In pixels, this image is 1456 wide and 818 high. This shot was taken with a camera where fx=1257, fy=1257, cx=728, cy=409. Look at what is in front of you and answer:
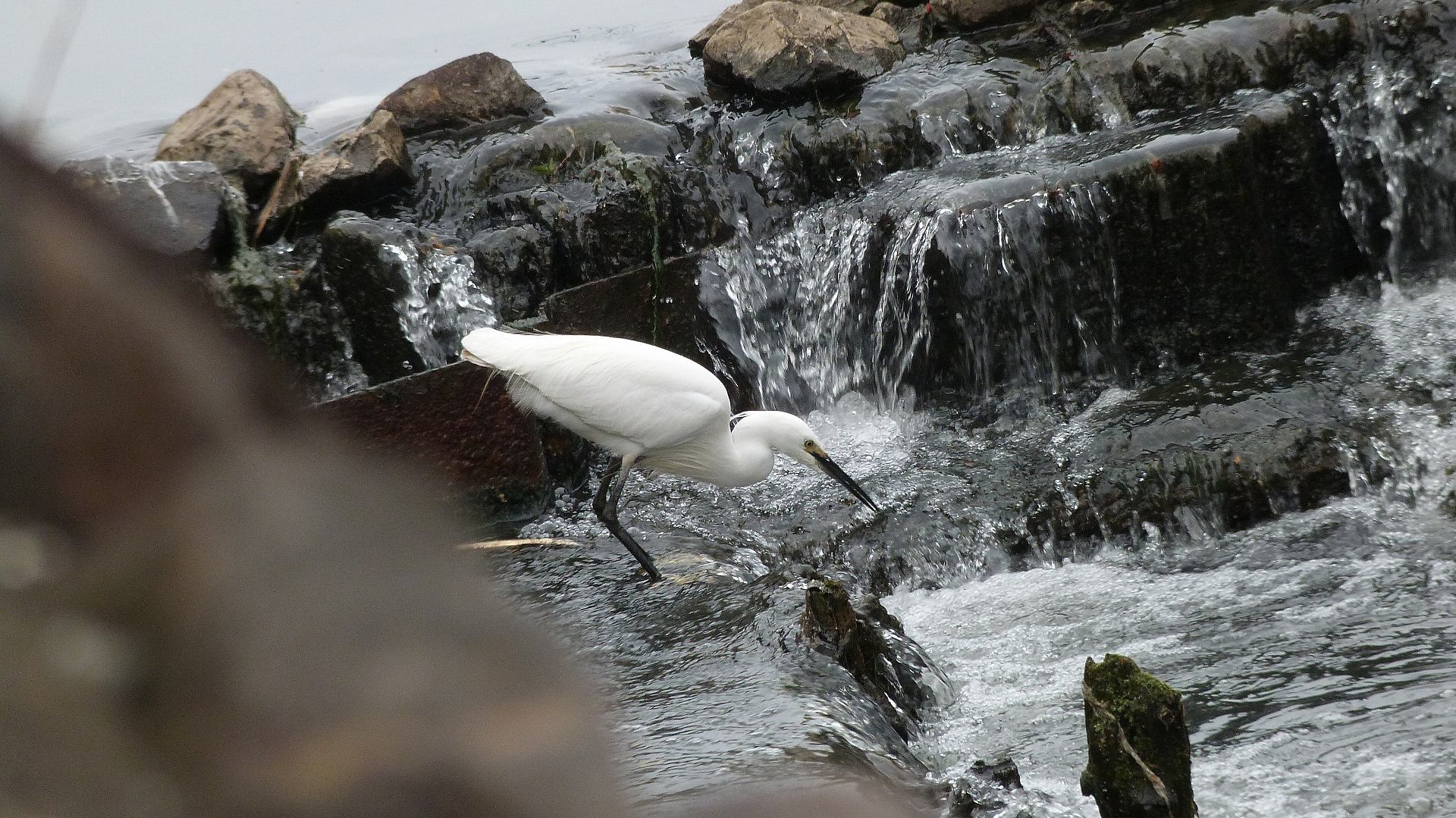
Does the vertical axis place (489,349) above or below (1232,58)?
below

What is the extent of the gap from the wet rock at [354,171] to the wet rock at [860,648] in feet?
16.3

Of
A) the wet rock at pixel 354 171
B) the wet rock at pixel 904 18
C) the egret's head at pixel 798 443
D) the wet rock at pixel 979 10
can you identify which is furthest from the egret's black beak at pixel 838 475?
the wet rock at pixel 979 10

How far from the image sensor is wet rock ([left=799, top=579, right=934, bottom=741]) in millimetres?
3938

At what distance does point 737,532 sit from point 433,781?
231 inches

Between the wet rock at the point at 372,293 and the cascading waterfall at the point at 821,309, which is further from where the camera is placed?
the cascading waterfall at the point at 821,309

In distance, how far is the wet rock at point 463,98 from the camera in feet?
29.5

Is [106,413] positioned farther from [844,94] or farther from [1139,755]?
[844,94]

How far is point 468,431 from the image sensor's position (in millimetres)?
6359

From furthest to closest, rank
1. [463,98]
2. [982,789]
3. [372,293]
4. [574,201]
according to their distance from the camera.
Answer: [463,98], [574,201], [372,293], [982,789]

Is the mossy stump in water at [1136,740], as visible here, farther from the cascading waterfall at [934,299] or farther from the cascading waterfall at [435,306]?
the cascading waterfall at [435,306]

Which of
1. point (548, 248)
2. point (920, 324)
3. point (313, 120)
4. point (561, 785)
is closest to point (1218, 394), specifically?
point (920, 324)

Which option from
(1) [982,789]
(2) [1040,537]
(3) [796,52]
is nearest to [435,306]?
(3) [796,52]

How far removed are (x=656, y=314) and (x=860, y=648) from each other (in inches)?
160

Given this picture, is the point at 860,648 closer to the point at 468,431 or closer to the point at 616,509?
the point at 616,509
